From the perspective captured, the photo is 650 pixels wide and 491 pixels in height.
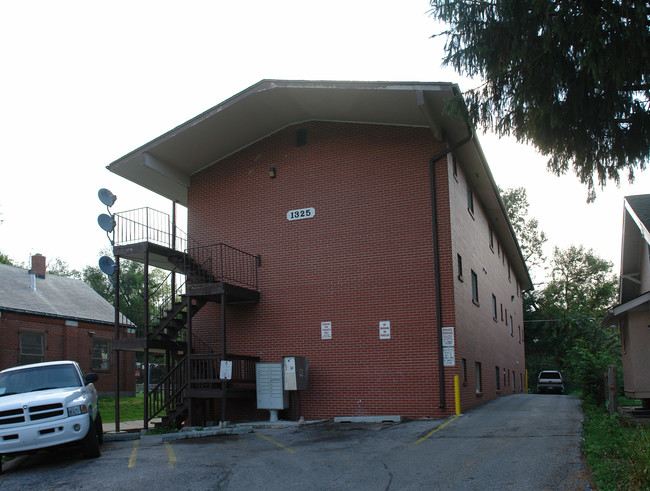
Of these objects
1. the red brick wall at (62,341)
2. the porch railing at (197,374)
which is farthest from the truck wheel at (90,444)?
the red brick wall at (62,341)

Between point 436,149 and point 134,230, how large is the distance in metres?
8.44

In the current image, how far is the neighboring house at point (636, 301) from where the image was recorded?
16.0 meters

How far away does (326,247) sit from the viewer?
1677cm

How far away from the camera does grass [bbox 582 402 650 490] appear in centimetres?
661

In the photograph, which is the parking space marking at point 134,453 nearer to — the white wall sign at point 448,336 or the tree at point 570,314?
the white wall sign at point 448,336

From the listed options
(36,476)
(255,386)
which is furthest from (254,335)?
(36,476)

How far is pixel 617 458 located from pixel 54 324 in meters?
27.6

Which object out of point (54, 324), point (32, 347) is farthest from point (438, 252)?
point (54, 324)

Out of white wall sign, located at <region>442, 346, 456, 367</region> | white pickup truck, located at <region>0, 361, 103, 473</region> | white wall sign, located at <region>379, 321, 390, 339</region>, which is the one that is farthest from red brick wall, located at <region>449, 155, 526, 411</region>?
white pickup truck, located at <region>0, 361, 103, 473</region>

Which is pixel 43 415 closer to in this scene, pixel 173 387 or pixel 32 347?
pixel 173 387

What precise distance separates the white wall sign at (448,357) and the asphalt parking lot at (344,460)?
1536 millimetres

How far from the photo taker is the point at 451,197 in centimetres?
1602

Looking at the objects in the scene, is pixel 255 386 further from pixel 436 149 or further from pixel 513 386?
pixel 513 386

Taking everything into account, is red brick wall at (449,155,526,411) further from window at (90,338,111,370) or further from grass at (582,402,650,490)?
window at (90,338,111,370)
